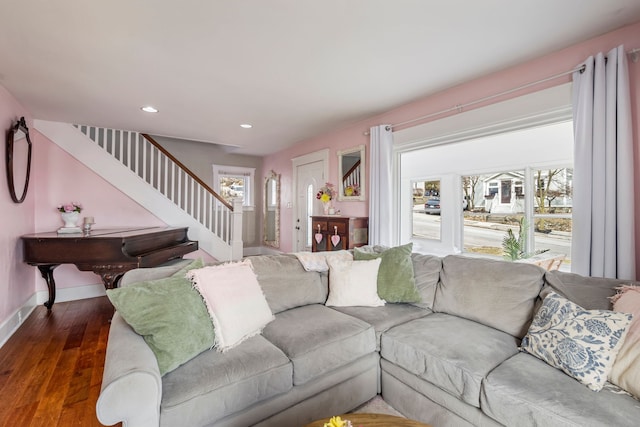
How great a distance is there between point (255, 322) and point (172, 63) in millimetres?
2143

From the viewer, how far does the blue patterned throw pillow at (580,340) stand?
51.8 inches

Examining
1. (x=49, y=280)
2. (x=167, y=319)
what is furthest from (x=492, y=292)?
(x=49, y=280)

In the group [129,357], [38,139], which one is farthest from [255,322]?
[38,139]

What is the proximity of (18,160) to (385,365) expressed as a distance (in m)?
4.30

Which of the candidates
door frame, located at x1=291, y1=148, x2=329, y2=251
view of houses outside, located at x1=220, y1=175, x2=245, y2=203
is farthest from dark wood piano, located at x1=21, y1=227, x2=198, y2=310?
view of houses outside, located at x1=220, y1=175, x2=245, y2=203

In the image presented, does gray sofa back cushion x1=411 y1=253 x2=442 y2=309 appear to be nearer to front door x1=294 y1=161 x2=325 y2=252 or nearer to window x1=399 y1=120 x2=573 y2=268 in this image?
window x1=399 y1=120 x2=573 y2=268

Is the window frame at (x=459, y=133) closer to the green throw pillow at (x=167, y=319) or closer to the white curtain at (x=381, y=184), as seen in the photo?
the white curtain at (x=381, y=184)

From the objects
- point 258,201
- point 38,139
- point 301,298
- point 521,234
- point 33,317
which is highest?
point 38,139

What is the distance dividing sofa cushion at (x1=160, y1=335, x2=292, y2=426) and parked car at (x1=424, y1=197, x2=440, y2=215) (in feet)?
11.0

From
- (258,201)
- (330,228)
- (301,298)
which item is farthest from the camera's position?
(258,201)

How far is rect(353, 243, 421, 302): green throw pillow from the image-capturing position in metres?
2.30

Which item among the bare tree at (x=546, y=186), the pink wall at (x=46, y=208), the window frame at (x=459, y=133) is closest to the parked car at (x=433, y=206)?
the window frame at (x=459, y=133)

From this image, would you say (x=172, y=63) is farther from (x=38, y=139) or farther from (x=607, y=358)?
(x=607, y=358)

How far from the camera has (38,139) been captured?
385 centimetres
